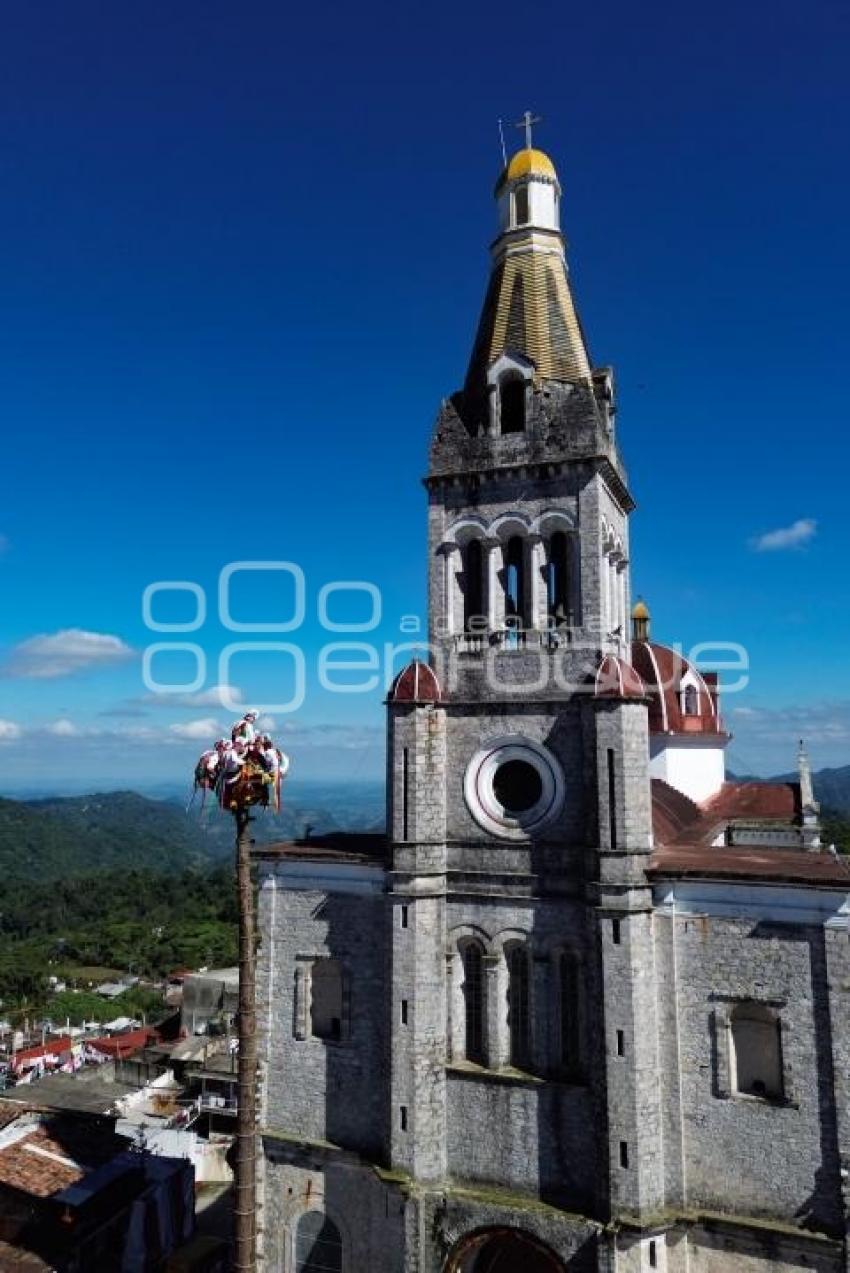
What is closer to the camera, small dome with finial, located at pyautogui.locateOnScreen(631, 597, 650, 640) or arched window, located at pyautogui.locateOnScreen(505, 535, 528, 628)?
arched window, located at pyautogui.locateOnScreen(505, 535, 528, 628)

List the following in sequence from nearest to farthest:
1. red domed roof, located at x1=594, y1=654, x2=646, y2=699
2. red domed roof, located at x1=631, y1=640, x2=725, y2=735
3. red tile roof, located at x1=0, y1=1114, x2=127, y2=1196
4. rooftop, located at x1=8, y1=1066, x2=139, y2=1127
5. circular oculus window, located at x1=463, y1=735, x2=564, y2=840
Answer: red domed roof, located at x1=594, y1=654, x2=646, y2=699
circular oculus window, located at x1=463, y1=735, x2=564, y2=840
red tile roof, located at x1=0, y1=1114, x2=127, y2=1196
rooftop, located at x1=8, y1=1066, x2=139, y2=1127
red domed roof, located at x1=631, y1=640, x2=725, y2=735

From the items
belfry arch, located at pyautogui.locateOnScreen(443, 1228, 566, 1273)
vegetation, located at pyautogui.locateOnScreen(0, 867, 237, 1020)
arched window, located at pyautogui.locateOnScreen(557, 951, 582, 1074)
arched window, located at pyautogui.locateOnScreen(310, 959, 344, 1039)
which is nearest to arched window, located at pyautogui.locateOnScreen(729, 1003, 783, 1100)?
arched window, located at pyautogui.locateOnScreen(557, 951, 582, 1074)

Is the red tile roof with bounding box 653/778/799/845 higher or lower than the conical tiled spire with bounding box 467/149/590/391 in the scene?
lower

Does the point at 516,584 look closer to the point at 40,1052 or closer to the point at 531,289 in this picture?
the point at 531,289

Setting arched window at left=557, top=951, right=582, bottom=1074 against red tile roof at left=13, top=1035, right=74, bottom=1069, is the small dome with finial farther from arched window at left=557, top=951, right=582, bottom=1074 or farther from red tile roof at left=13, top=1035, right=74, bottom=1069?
red tile roof at left=13, top=1035, right=74, bottom=1069

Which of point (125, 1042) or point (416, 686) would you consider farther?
point (125, 1042)

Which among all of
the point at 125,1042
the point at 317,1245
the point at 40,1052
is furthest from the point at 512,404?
the point at 40,1052
